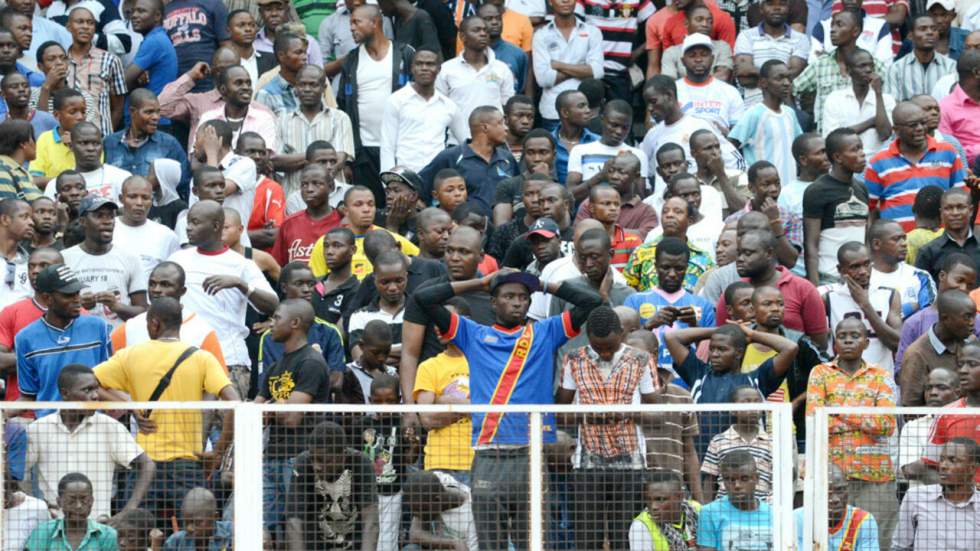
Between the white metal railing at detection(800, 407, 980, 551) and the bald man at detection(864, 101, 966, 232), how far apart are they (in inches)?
228

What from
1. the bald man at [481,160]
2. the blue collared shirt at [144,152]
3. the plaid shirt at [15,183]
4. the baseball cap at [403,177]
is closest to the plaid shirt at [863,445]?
the baseball cap at [403,177]

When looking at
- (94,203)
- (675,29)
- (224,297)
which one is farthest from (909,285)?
(94,203)

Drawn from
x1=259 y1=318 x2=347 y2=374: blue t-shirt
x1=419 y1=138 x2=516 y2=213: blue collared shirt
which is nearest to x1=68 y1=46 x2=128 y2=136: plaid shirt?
x1=419 y1=138 x2=516 y2=213: blue collared shirt

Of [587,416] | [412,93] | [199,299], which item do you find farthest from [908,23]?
[587,416]

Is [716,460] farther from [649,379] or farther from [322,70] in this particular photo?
[322,70]

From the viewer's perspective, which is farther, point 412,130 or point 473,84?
point 473,84

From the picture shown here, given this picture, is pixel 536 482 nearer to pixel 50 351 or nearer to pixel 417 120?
pixel 50 351

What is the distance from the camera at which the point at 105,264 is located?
15.5 meters

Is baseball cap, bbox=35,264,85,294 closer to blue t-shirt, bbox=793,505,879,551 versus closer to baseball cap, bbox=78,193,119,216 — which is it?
baseball cap, bbox=78,193,119,216

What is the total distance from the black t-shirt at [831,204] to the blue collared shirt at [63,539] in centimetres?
710

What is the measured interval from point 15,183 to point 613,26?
6662mm

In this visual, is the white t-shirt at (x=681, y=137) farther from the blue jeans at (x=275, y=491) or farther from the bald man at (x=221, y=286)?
the blue jeans at (x=275, y=491)

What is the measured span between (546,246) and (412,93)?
12.8 feet

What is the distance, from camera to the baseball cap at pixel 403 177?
56.2ft
